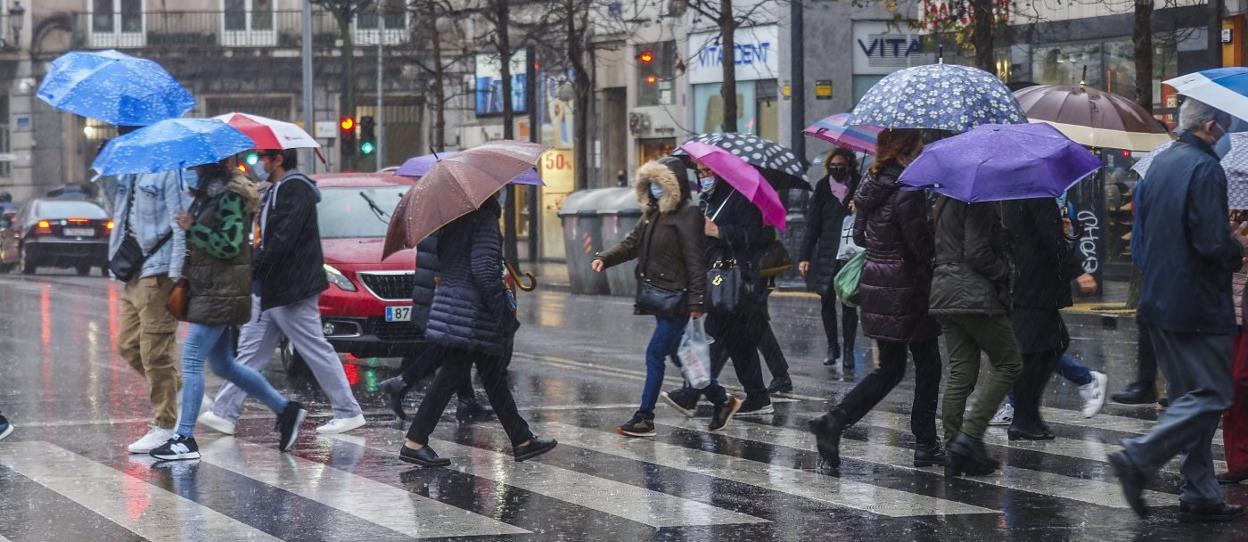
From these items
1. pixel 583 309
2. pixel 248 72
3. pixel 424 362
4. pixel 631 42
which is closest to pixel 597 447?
pixel 424 362

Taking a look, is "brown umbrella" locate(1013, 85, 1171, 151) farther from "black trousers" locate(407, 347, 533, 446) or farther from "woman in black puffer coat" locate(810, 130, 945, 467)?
"black trousers" locate(407, 347, 533, 446)

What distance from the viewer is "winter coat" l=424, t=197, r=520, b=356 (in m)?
9.82

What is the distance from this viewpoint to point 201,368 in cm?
1041

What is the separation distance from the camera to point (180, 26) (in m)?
59.4

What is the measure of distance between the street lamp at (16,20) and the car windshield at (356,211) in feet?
146

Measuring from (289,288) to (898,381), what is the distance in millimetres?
3491

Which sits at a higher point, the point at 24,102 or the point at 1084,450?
the point at 24,102

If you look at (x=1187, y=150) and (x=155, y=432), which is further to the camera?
(x=155, y=432)

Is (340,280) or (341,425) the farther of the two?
(340,280)

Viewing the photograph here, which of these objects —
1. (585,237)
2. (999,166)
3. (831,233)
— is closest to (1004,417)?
(999,166)

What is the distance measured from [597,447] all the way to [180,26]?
5097 cm

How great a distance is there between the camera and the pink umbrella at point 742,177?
1166 centimetres

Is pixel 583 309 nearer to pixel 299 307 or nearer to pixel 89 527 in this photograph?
pixel 299 307

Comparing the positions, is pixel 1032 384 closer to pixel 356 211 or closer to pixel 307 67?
pixel 356 211
